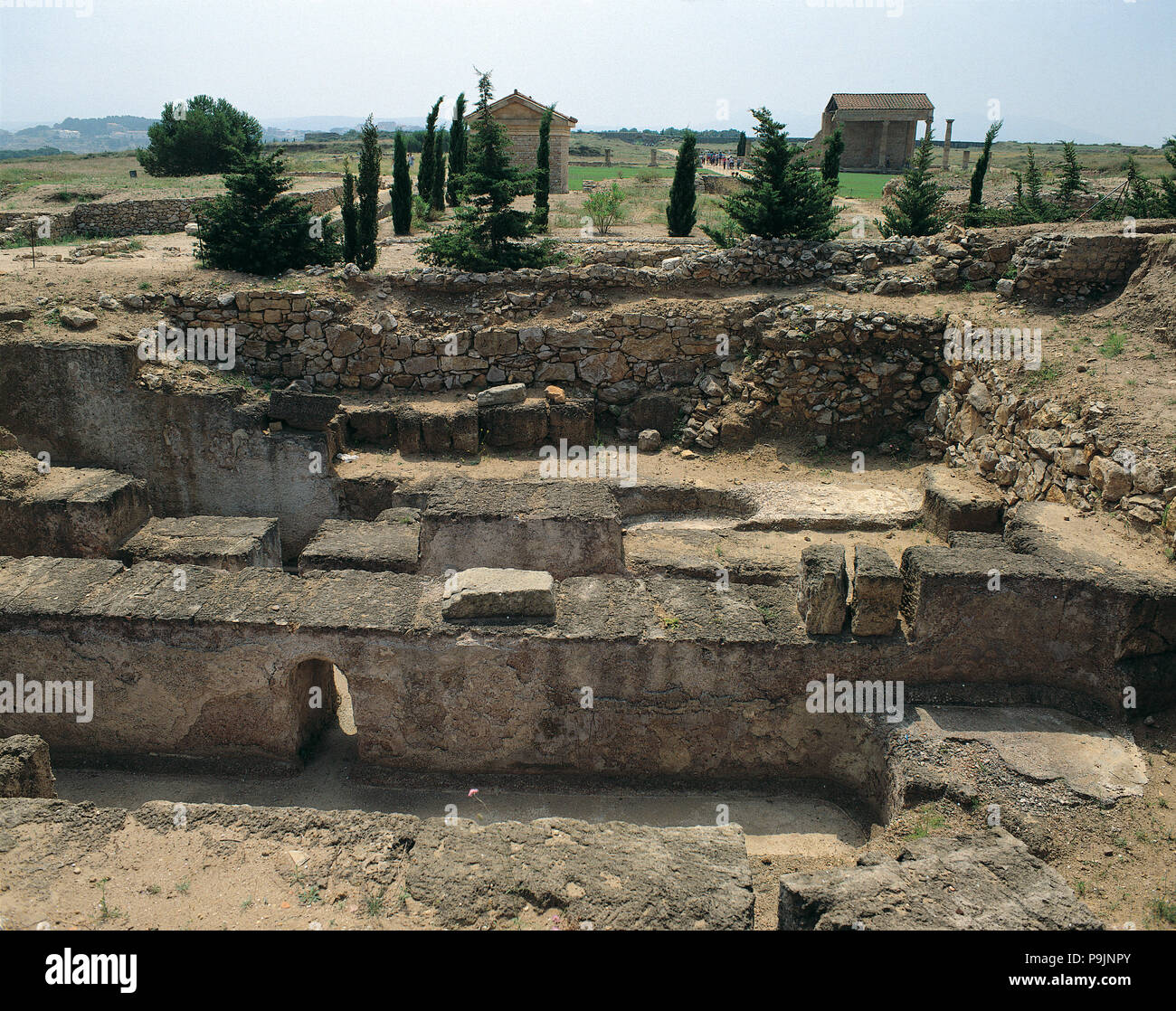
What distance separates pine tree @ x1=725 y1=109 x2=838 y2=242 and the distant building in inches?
843

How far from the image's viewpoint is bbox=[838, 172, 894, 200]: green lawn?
2331cm

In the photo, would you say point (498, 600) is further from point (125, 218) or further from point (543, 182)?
point (125, 218)

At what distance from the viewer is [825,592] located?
21.0 ft

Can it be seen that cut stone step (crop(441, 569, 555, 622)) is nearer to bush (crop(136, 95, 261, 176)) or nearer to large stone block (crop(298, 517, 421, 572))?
large stone block (crop(298, 517, 421, 572))

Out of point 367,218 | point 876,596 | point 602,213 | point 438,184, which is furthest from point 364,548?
A: point 438,184

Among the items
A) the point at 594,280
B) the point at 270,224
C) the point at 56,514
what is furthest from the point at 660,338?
the point at 56,514

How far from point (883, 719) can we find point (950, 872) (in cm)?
190

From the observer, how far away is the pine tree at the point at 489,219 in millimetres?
13172

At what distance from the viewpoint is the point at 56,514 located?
28.5 feet

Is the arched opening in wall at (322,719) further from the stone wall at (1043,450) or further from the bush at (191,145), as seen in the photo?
the bush at (191,145)

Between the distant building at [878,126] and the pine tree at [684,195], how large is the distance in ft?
60.6

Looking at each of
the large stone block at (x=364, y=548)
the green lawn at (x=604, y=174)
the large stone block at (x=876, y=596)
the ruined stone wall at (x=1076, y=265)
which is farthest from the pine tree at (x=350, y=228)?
the green lawn at (x=604, y=174)

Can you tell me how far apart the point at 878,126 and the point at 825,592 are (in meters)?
32.6
